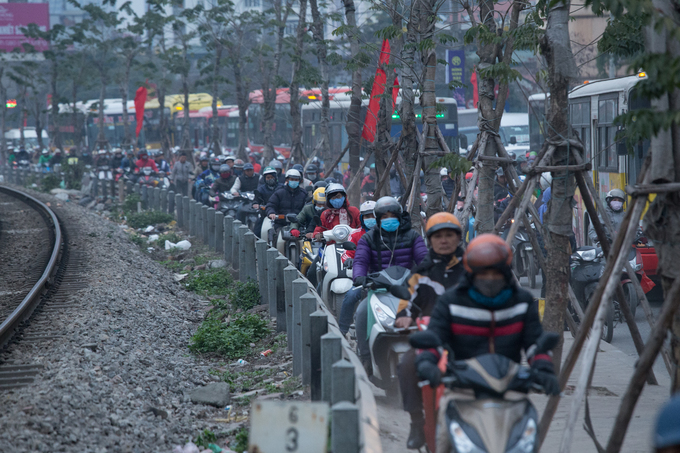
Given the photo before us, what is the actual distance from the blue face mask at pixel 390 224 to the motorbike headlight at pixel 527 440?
10.9ft

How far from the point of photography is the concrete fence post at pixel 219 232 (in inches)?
615

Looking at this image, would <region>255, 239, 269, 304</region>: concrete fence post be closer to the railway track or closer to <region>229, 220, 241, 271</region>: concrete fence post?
<region>229, 220, 241, 271</region>: concrete fence post

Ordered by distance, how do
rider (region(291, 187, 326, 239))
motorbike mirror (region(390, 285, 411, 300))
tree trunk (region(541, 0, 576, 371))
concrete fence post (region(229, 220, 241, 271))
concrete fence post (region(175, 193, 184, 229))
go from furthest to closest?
1. concrete fence post (region(175, 193, 184, 229))
2. concrete fence post (region(229, 220, 241, 271))
3. rider (region(291, 187, 326, 239))
4. tree trunk (region(541, 0, 576, 371))
5. motorbike mirror (region(390, 285, 411, 300))

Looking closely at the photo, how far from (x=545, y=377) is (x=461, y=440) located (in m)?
0.50

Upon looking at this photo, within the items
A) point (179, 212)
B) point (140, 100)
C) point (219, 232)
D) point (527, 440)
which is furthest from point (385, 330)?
point (140, 100)

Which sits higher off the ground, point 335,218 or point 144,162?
point 144,162

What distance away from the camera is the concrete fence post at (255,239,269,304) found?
35.1 ft

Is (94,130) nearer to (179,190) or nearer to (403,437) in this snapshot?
(179,190)

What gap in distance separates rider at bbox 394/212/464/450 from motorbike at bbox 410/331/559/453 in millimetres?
1065

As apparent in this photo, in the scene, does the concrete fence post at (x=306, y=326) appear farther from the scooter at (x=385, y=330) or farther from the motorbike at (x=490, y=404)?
the motorbike at (x=490, y=404)

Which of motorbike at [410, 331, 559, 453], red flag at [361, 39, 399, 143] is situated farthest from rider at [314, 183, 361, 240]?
motorbike at [410, 331, 559, 453]

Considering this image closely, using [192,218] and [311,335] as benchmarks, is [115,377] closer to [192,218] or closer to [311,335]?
[311,335]

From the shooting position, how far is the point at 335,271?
9.12 meters

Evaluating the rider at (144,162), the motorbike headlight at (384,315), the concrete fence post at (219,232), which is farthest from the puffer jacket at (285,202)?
the rider at (144,162)
